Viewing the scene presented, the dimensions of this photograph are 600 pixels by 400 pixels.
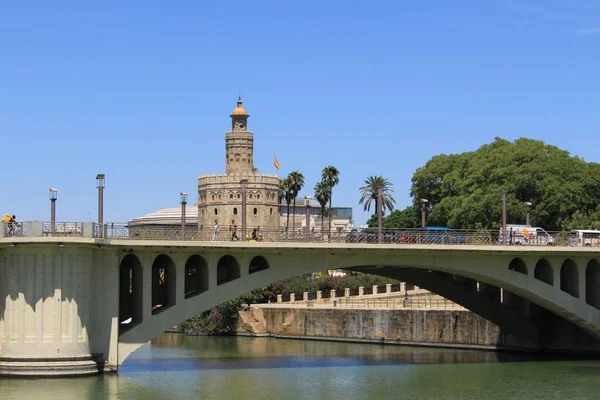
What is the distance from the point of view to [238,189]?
6452 inches

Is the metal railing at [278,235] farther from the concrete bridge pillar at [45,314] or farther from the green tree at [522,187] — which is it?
the green tree at [522,187]

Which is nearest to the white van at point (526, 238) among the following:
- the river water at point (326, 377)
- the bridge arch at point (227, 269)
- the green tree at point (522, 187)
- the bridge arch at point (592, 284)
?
the bridge arch at point (592, 284)

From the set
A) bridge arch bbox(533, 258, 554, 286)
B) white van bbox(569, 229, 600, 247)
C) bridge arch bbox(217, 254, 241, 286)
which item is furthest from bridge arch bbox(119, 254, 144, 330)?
white van bbox(569, 229, 600, 247)

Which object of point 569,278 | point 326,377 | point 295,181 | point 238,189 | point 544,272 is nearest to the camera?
point 326,377

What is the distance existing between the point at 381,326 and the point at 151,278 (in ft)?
93.3

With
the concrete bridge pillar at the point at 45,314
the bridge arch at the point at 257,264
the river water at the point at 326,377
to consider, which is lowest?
the river water at the point at 326,377

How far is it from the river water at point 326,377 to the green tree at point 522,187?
23.8m

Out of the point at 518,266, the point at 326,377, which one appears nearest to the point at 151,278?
the point at 326,377

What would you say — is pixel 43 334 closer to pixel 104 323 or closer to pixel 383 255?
pixel 104 323

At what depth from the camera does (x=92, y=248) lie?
2019 inches

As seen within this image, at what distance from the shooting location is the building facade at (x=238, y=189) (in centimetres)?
16325

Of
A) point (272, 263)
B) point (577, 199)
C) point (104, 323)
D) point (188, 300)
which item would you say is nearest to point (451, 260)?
point (272, 263)

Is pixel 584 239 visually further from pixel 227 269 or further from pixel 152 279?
pixel 152 279

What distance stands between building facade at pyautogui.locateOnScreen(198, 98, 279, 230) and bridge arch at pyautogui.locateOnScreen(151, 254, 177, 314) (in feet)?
331
